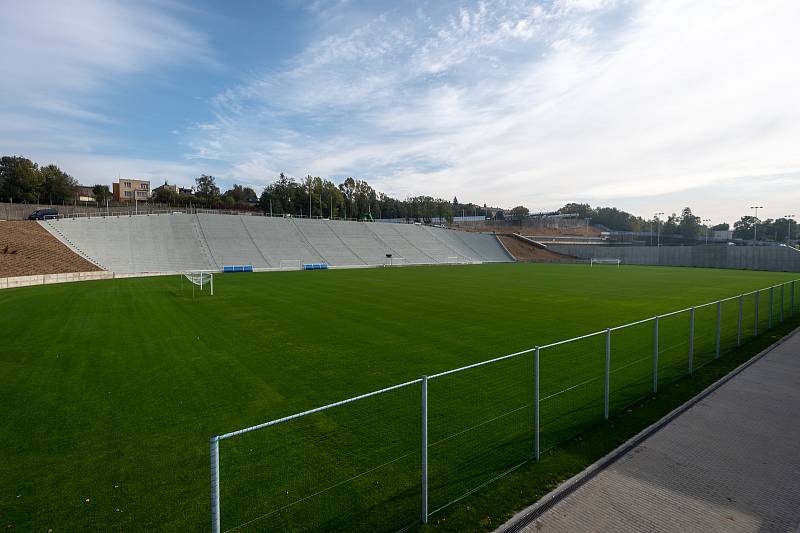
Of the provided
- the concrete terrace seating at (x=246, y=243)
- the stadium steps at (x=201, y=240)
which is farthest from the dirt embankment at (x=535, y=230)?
the stadium steps at (x=201, y=240)

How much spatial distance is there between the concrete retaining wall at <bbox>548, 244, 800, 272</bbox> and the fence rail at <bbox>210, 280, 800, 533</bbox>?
73322mm

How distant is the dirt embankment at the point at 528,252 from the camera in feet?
299

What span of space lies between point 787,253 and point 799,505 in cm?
7987

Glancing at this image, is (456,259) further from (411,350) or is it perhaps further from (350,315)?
(411,350)

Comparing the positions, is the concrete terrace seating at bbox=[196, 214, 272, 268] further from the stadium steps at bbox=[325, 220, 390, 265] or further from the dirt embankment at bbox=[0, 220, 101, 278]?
the stadium steps at bbox=[325, 220, 390, 265]

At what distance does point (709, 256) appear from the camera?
73812mm

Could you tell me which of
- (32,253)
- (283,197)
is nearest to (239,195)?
(283,197)

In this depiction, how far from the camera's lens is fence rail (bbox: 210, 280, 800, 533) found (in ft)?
16.9

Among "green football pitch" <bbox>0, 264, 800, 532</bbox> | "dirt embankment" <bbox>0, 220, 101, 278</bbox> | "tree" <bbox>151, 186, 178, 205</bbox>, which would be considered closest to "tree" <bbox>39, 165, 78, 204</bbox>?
"tree" <bbox>151, 186, 178, 205</bbox>

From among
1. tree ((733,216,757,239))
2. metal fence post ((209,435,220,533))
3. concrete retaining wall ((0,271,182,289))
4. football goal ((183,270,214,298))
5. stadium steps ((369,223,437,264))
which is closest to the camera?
A: metal fence post ((209,435,220,533))

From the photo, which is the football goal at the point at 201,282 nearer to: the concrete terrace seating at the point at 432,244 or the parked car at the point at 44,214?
the parked car at the point at 44,214

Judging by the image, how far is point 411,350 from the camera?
13.2 m

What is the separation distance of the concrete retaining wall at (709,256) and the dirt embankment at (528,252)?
5.78 meters

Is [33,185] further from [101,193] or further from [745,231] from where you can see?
[745,231]
